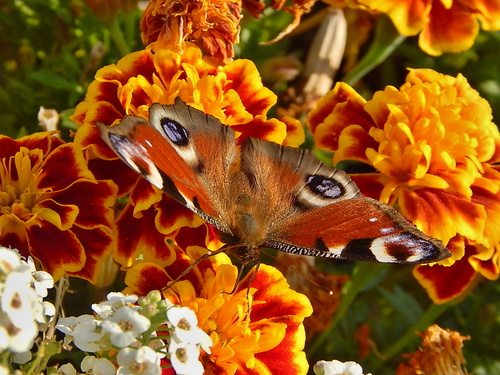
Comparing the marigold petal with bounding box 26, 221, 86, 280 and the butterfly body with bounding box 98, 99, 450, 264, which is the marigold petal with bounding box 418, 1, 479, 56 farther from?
the marigold petal with bounding box 26, 221, 86, 280

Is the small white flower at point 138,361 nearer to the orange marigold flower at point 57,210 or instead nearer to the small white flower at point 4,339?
→ the small white flower at point 4,339

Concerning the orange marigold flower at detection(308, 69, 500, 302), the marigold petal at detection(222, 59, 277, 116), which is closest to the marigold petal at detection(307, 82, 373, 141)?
the orange marigold flower at detection(308, 69, 500, 302)

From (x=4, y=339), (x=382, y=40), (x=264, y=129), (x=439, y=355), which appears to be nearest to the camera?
(x=4, y=339)

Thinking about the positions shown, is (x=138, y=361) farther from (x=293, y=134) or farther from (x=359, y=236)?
(x=293, y=134)

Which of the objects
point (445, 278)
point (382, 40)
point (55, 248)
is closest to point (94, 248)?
point (55, 248)

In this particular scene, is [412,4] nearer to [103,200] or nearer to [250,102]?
[250,102]

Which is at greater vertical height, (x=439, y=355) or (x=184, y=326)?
(x=184, y=326)
